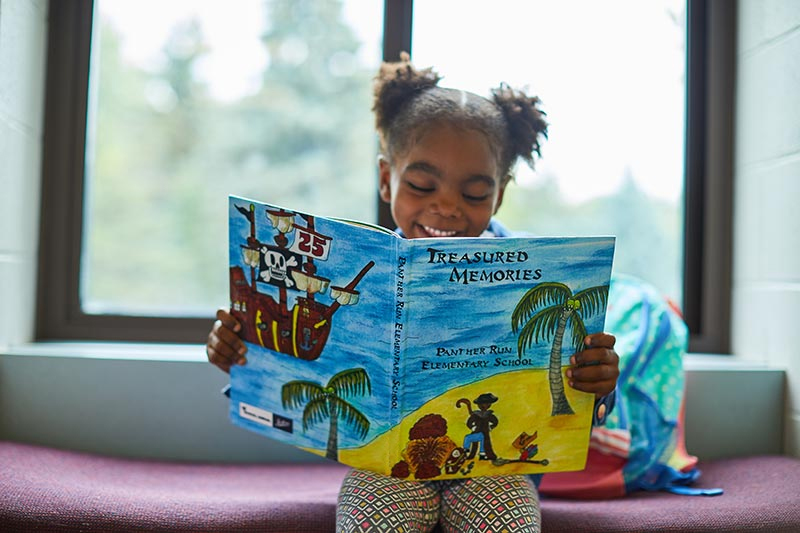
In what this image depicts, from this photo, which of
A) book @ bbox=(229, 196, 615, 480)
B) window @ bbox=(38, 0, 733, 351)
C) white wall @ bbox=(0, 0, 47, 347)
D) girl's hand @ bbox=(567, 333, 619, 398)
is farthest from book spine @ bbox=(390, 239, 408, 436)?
white wall @ bbox=(0, 0, 47, 347)

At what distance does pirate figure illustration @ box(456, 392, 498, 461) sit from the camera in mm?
923

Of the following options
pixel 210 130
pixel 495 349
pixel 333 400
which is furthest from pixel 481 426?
pixel 210 130

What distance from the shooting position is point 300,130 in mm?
5094

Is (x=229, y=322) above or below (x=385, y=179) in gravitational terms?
below

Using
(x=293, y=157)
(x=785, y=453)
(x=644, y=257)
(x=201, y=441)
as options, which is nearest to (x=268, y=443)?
(x=201, y=441)

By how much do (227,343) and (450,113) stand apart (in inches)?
21.6

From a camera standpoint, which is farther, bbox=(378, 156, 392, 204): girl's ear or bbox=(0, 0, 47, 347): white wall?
bbox=(0, 0, 47, 347): white wall

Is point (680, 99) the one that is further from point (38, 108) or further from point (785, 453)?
point (38, 108)

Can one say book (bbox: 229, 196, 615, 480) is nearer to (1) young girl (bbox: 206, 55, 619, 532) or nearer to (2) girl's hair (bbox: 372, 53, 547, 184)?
(1) young girl (bbox: 206, 55, 619, 532)

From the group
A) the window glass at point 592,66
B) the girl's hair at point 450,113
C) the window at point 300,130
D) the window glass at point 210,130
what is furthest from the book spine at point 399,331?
the window glass at point 210,130

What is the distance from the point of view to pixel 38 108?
156 centimetres

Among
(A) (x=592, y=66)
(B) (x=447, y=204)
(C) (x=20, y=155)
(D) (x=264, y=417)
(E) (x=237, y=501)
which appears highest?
(A) (x=592, y=66)

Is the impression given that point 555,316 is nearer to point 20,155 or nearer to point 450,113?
point 450,113

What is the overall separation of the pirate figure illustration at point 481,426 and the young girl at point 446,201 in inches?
2.4
